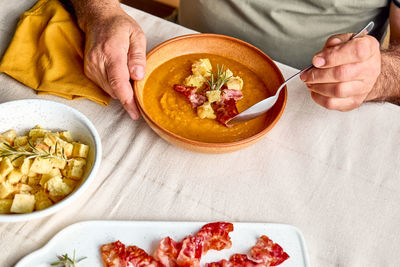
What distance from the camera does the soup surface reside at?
4.01ft

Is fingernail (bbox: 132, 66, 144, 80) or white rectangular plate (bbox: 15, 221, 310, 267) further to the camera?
fingernail (bbox: 132, 66, 144, 80)

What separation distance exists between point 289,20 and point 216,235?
1168 mm

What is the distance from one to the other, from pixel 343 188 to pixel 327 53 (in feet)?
1.42

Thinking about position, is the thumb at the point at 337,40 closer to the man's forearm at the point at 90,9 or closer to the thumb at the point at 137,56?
the thumb at the point at 137,56

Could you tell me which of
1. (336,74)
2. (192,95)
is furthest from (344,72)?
(192,95)

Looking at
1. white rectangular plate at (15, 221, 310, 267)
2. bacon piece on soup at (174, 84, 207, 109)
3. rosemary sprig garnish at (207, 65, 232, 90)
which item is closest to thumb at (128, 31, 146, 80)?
bacon piece on soup at (174, 84, 207, 109)

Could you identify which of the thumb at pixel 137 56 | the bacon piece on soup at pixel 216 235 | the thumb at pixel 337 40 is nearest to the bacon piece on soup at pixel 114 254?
the bacon piece on soup at pixel 216 235

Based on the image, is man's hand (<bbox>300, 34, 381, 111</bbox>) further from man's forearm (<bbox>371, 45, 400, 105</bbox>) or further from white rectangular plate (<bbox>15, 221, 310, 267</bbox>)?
white rectangular plate (<bbox>15, 221, 310, 267</bbox>)

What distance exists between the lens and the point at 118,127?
1309mm

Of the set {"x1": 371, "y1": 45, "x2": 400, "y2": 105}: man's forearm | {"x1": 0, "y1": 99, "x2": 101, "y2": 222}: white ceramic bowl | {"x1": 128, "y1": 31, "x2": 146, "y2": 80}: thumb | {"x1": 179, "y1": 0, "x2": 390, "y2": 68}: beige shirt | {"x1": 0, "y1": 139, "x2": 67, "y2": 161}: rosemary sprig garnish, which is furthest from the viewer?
{"x1": 179, "y1": 0, "x2": 390, "y2": 68}: beige shirt

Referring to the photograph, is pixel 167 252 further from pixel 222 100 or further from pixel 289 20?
pixel 289 20

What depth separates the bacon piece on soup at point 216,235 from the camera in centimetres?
102

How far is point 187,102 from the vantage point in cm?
130

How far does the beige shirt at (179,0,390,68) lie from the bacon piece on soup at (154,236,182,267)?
1.18m
